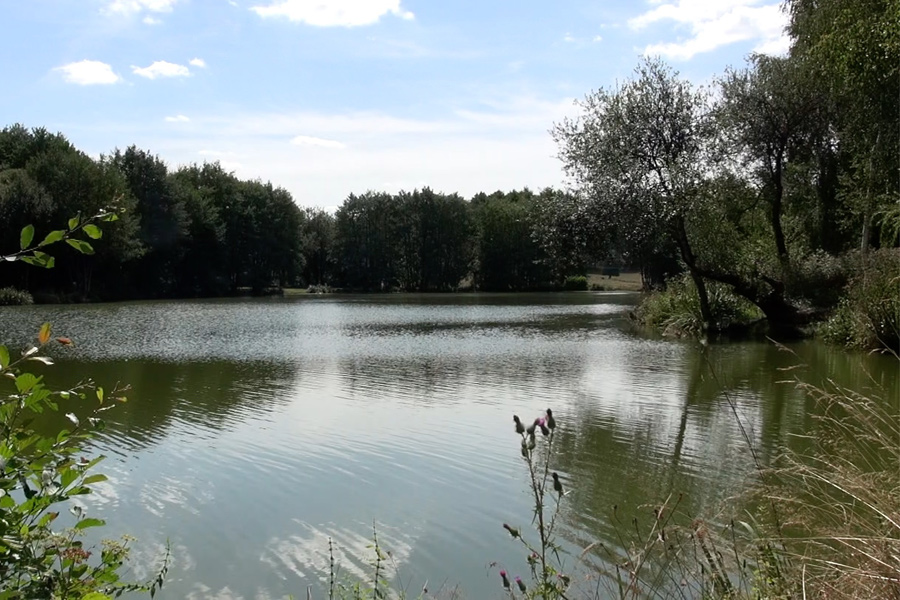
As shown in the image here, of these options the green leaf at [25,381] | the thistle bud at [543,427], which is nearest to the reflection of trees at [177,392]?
the green leaf at [25,381]

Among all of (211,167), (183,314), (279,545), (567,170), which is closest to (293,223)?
(211,167)

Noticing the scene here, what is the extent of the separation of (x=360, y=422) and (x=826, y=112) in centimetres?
1621

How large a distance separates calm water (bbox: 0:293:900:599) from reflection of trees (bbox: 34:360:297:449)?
0.18 ft

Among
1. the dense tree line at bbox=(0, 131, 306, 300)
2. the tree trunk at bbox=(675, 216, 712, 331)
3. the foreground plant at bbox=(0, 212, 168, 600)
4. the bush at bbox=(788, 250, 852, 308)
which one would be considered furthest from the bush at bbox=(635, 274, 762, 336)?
the dense tree line at bbox=(0, 131, 306, 300)

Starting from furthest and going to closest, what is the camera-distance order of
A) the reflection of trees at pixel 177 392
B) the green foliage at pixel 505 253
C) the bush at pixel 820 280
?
1. the green foliage at pixel 505 253
2. the bush at pixel 820 280
3. the reflection of trees at pixel 177 392

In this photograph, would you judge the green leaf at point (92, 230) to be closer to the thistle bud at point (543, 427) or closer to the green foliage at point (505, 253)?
the thistle bud at point (543, 427)

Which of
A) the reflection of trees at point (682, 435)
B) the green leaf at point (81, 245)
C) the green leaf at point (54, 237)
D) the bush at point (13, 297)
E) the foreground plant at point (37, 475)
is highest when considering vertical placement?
the green leaf at point (54, 237)

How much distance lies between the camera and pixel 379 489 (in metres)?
6.74

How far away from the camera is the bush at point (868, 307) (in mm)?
14031

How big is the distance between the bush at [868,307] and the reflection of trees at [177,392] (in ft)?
33.1

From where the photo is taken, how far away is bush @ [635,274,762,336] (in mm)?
21828

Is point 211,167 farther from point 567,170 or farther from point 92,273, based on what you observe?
point 567,170

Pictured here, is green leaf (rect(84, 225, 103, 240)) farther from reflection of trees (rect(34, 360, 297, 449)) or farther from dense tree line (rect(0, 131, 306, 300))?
dense tree line (rect(0, 131, 306, 300))

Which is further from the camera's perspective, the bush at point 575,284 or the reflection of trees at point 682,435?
the bush at point 575,284
